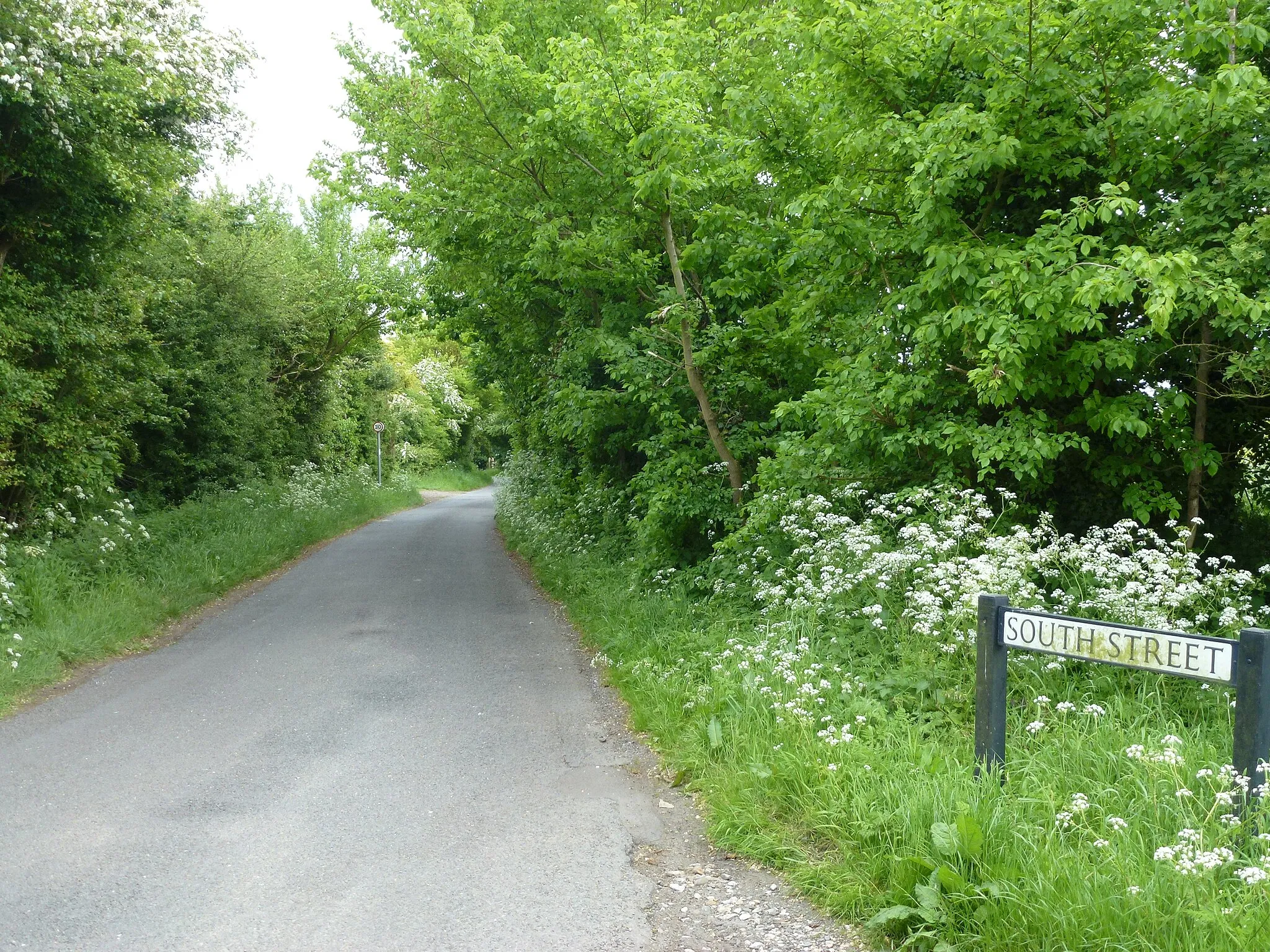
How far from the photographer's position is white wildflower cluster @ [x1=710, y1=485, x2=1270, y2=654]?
17.9ft

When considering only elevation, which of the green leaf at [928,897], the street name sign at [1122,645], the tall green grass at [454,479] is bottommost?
the tall green grass at [454,479]

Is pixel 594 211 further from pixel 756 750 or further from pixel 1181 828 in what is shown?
pixel 1181 828

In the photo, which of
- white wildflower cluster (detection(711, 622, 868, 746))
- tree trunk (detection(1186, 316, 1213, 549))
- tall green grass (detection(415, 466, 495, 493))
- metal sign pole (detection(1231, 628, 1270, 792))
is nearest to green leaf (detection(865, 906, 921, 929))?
white wildflower cluster (detection(711, 622, 868, 746))

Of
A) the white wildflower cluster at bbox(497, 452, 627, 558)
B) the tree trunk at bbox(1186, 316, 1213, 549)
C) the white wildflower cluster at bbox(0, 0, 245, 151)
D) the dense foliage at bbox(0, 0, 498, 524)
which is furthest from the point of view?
the white wildflower cluster at bbox(497, 452, 627, 558)

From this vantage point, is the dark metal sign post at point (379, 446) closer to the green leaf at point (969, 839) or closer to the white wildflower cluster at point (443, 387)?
the white wildflower cluster at point (443, 387)

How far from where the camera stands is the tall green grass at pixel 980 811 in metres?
3.29

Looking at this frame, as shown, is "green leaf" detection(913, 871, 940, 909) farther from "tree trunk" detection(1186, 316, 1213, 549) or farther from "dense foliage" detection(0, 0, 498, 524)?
"dense foliage" detection(0, 0, 498, 524)

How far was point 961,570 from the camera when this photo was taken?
230 inches

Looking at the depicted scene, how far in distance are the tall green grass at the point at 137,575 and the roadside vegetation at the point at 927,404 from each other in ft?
16.8

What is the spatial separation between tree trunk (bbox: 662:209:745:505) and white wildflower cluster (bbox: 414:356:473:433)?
3969cm

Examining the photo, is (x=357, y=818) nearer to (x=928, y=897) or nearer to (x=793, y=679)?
(x=793, y=679)

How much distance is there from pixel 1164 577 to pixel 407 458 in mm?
43113

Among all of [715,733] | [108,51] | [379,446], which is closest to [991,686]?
[715,733]

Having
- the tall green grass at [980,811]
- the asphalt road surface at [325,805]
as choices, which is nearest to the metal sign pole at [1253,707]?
the tall green grass at [980,811]
